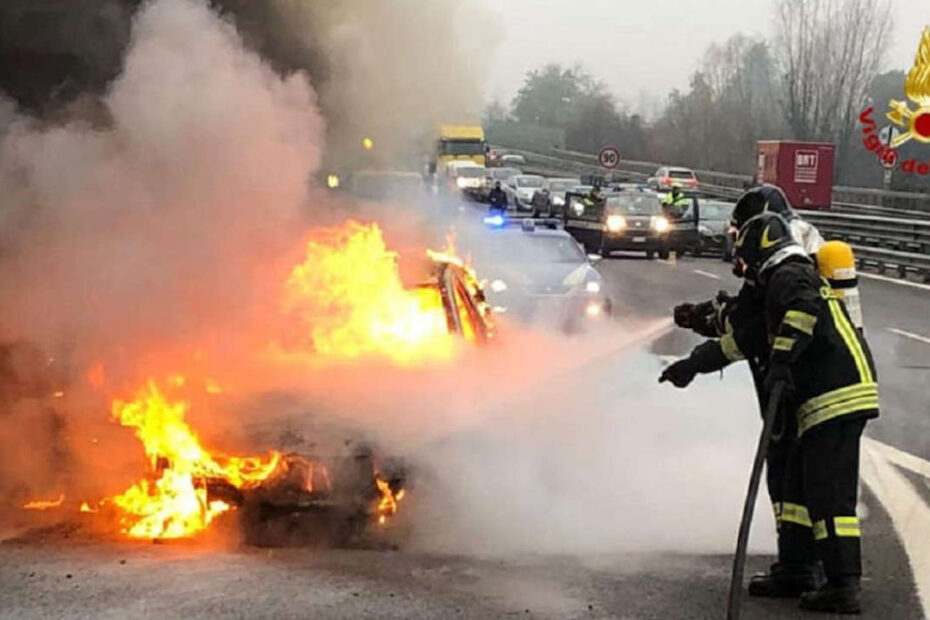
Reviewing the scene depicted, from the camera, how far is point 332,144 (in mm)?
8836

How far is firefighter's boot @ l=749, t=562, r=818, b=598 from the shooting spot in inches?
215

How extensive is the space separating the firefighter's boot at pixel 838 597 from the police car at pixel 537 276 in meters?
8.16

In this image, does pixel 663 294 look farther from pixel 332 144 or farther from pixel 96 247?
Answer: pixel 96 247

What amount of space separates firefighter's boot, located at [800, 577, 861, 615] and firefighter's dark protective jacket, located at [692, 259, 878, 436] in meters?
0.66

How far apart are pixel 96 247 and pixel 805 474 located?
4.17 metres

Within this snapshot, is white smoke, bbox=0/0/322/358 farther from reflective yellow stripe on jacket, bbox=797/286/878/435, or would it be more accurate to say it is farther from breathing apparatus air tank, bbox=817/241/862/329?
reflective yellow stripe on jacket, bbox=797/286/878/435

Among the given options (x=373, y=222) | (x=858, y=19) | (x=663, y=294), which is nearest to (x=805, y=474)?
(x=373, y=222)

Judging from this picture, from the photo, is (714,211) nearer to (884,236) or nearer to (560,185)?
(884,236)

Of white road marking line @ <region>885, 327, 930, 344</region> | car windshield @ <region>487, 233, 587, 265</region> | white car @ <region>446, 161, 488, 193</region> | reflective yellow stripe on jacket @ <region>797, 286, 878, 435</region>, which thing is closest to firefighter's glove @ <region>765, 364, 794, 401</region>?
reflective yellow stripe on jacket @ <region>797, 286, 878, 435</region>

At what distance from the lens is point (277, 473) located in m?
6.27

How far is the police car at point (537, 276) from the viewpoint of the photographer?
13.8m

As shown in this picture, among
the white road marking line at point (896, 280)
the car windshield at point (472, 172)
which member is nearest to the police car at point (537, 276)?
the white road marking line at point (896, 280)

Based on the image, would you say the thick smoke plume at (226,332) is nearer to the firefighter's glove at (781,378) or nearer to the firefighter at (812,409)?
the firefighter at (812,409)

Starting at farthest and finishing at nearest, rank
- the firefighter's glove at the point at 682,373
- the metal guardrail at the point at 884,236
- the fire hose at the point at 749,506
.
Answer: the metal guardrail at the point at 884,236 < the firefighter's glove at the point at 682,373 < the fire hose at the point at 749,506
